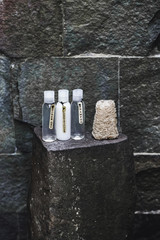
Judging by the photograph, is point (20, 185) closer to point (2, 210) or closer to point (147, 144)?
point (2, 210)

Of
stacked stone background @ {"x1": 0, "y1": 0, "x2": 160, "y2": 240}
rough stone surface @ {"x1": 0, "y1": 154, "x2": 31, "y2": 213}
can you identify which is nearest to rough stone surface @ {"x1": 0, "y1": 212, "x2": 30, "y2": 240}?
rough stone surface @ {"x1": 0, "y1": 154, "x2": 31, "y2": 213}

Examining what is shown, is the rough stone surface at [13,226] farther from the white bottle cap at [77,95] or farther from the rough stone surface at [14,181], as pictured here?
the white bottle cap at [77,95]

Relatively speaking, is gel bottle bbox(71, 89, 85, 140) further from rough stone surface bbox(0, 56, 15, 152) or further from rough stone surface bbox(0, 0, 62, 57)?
rough stone surface bbox(0, 56, 15, 152)

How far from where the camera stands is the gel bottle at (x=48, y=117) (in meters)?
1.77

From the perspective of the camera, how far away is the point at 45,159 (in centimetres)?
171

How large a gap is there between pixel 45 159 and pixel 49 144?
7 centimetres

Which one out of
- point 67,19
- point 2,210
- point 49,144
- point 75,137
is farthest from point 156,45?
point 2,210

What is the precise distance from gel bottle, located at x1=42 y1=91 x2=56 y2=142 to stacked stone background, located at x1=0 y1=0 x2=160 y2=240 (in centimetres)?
18

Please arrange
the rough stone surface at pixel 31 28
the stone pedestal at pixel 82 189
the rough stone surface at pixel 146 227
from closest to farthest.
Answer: the stone pedestal at pixel 82 189 < the rough stone surface at pixel 31 28 < the rough stone surface at pixel 146 227

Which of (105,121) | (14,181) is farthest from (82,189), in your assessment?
(14,181)

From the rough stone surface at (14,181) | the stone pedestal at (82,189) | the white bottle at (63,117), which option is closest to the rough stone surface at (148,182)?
the stone pedestal at (82,189)

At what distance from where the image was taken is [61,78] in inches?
77.6

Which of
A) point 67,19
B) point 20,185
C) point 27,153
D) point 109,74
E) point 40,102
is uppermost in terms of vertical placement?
point 67,19

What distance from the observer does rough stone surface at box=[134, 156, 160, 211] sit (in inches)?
82.4
